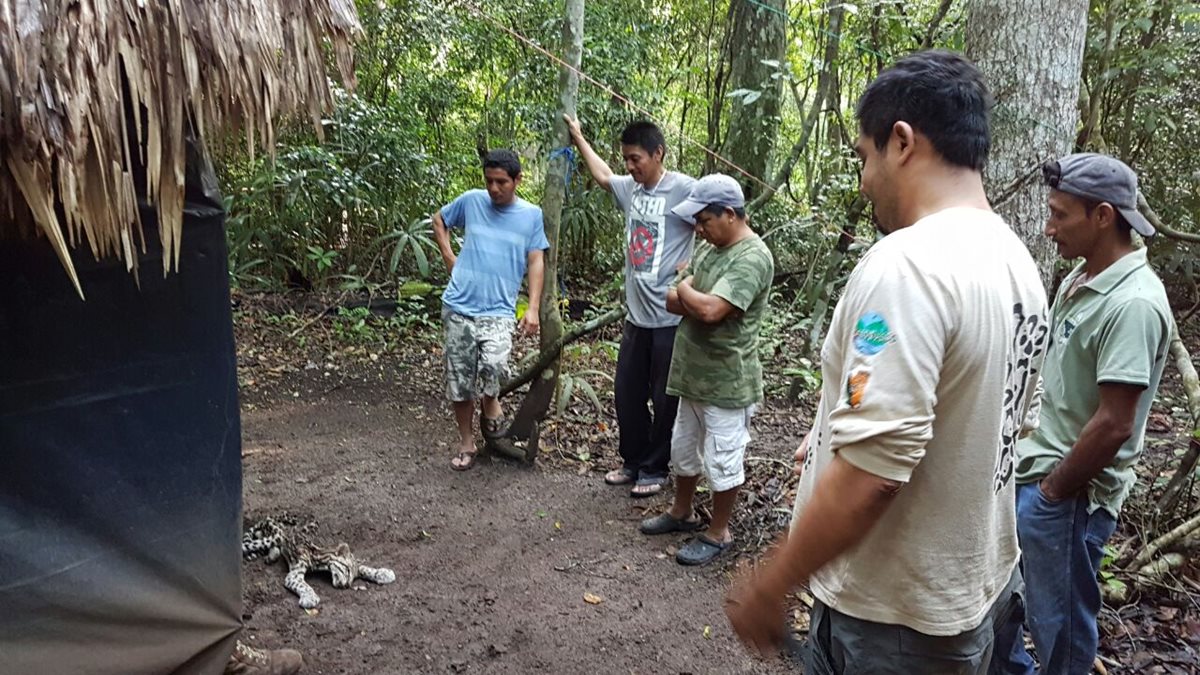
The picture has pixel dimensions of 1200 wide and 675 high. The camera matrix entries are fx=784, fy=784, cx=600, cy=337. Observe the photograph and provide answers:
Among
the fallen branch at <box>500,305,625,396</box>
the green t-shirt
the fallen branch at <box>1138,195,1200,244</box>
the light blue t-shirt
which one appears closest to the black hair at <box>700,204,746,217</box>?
the green t-shirt

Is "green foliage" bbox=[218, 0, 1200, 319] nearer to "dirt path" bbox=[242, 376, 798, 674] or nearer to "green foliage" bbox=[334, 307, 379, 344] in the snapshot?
"green foliage" bbox=[334, 307, 379, 344]

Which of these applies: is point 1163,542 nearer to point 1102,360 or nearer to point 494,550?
point 1102,360

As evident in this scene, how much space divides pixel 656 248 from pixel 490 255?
3.25 ft

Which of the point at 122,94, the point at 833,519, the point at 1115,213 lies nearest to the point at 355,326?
the point at 122,94

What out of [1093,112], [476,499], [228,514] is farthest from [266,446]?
[1093,112]

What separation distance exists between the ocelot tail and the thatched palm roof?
160cm

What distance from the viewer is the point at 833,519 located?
131cm

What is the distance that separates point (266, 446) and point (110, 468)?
293 centimetres

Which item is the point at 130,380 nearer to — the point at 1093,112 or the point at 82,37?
the point at 82,37

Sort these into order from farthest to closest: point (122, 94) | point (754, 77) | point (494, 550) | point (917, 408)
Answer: point (754, 77)
point (494, 550)
point (122, 94)
point (917, 408)

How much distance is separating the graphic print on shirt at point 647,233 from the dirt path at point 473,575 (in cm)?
130

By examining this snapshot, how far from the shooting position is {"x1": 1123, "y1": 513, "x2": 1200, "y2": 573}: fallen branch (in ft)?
10.0

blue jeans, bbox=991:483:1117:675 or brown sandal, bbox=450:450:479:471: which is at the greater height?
blue jeans, bbox=991:483:1117:675

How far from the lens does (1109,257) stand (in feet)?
7.32
